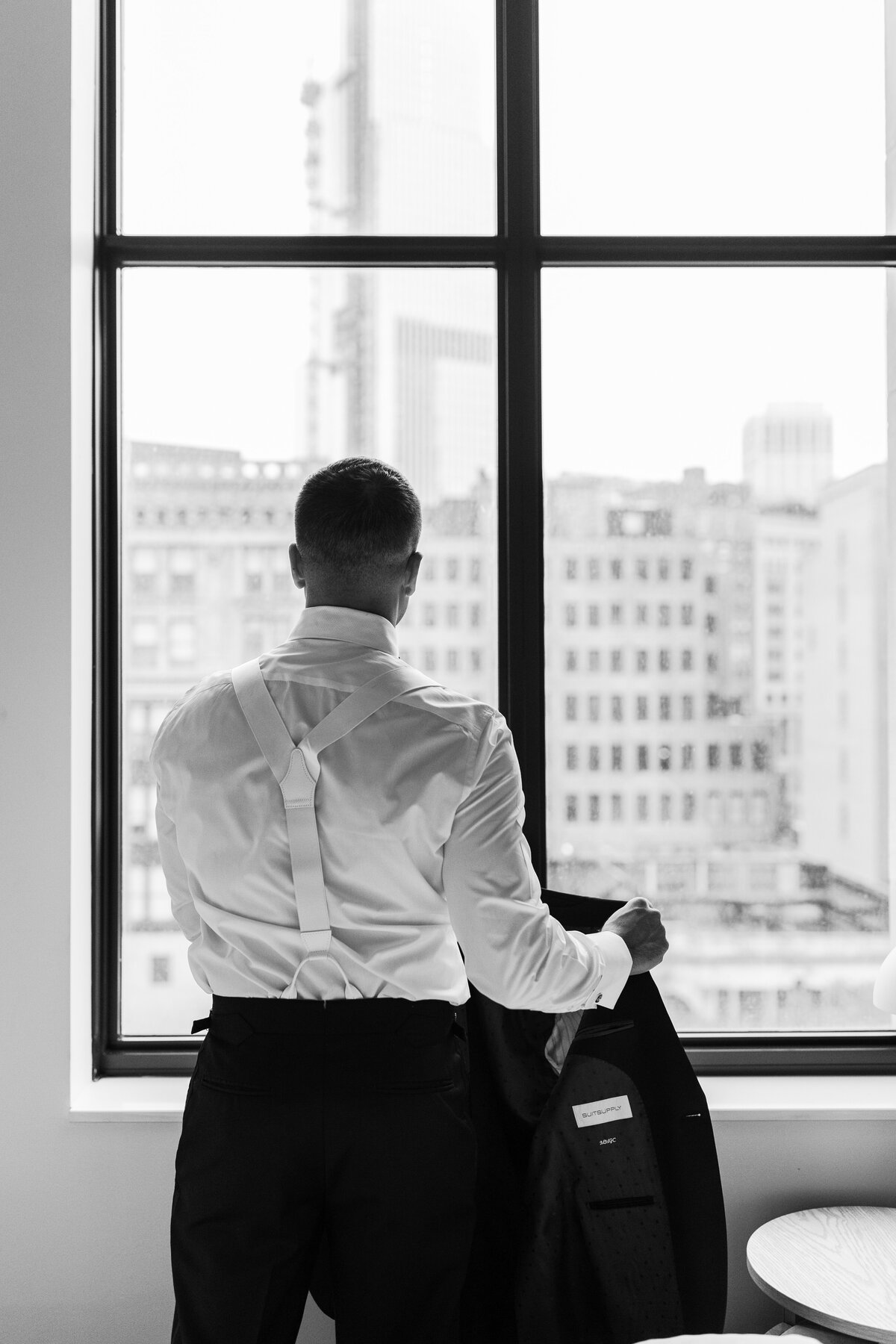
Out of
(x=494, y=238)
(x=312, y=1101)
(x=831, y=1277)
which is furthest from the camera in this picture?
(x=494, y=238)

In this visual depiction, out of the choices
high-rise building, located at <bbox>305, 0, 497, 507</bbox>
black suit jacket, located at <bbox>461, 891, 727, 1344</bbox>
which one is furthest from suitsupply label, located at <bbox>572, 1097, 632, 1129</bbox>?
high-rise building, located at <bbox>305, 0, 497, 507</bbox>

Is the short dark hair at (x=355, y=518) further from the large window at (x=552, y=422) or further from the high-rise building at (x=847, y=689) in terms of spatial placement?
the high-rise building at (x=847, y=689)

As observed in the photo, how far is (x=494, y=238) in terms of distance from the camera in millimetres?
2062

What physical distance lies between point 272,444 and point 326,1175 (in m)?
1.39

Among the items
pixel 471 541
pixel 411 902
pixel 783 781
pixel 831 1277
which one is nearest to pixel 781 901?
pixel 783 781

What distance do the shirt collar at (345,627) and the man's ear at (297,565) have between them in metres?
0.06

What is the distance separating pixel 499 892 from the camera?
3.96 feet

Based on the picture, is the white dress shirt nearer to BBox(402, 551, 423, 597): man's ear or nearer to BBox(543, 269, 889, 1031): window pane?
BBox(402, 551, 423, 597): man's ear

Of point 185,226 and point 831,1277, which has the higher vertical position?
point 185,226

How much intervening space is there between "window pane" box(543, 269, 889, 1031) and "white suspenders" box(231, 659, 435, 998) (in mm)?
938

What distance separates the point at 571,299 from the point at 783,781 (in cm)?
109

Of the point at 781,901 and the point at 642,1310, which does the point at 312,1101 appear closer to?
the point at 642,1310

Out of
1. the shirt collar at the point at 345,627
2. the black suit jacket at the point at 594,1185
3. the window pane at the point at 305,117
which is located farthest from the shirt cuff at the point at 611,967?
the window pane at the point at 305,117

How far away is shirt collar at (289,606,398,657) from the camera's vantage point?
1.24 metres
